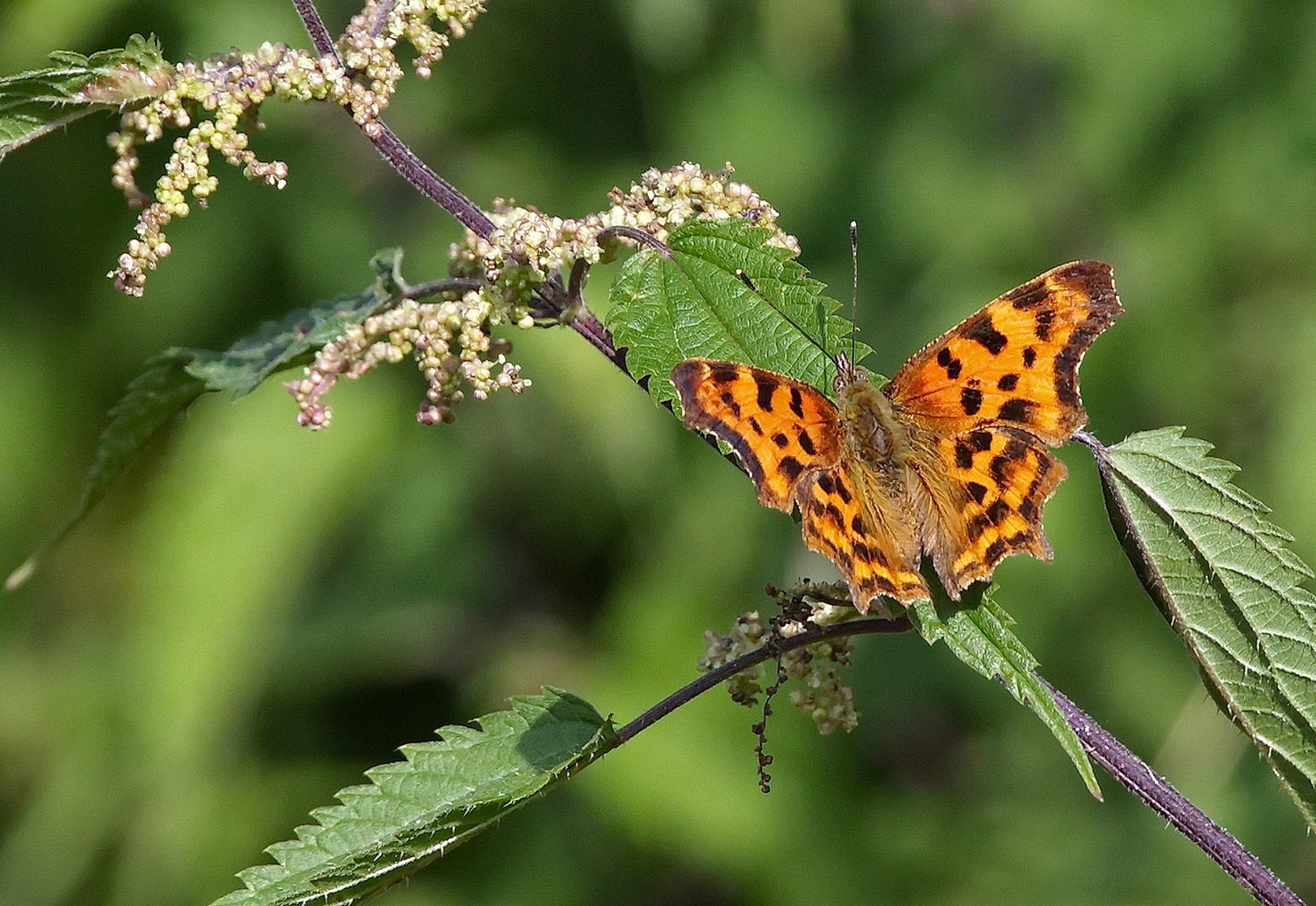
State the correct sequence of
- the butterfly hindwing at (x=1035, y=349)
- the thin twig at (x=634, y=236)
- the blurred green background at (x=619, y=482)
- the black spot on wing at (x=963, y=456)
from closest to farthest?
the thin twig at (x=634, y=236), the butterfly hindwing at (x=1035, y=349), the black spot on wing at (x=963, y=456), the blurred green background at (x=619, y=482)

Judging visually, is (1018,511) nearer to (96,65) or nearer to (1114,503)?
(1114,503)

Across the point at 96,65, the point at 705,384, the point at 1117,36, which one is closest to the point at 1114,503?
the point at 705,384

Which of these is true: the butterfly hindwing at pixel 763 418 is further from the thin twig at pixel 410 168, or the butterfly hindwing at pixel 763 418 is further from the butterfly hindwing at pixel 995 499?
the thin twig at pixel 410 168

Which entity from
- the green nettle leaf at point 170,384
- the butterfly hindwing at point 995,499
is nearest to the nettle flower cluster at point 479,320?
the green nettle leaf at point 170,384

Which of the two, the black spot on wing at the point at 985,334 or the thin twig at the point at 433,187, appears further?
the black spot on wing at the point at 985,334

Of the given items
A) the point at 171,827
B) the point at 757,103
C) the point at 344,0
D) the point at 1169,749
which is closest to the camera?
the point at 171,827

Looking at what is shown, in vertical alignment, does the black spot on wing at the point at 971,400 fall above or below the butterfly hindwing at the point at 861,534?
above

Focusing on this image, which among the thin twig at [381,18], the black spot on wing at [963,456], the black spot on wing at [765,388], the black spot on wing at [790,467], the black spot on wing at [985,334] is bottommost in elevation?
the black spot on wing at [963,456]

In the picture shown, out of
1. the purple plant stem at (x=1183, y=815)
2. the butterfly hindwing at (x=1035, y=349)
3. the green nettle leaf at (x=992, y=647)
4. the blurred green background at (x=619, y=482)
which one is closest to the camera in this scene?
the green nettle leaf at (x=992, y=647)
